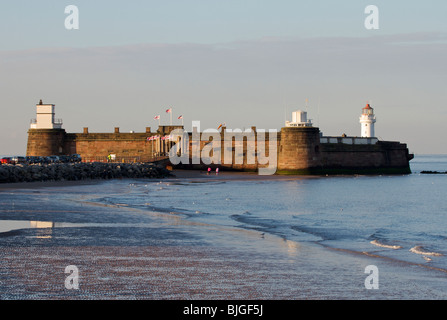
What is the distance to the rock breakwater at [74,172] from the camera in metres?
44.3

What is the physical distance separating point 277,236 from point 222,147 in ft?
178

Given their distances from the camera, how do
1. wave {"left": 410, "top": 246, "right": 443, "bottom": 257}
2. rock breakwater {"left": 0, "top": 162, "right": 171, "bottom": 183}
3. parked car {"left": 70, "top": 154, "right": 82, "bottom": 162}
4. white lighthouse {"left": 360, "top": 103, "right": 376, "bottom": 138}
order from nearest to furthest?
wave {"left": 410, "top": 246, "right": 443, "bottom": 257} → rock breakwater {"left": 0, "top": 162, "right": 171, "bottom": 183} → parked car {"left": 70, "top": 154, "right": 82, "bottom": 162} → white lighthouse {"left": 360, "top": 103, "right": 376, "bottom": 138}

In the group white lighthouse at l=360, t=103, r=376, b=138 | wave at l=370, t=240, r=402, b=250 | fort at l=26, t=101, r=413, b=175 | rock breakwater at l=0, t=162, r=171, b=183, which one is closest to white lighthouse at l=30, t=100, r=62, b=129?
fort at l=26, t=101, r=413, b=175

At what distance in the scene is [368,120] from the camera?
86438mm

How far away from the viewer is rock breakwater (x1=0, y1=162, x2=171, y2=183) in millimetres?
44312

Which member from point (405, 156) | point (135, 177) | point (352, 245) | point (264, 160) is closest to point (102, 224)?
point (352, 245)

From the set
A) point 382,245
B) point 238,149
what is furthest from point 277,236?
point 238,149

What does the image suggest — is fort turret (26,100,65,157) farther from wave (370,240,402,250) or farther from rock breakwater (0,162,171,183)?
wave (370,240,402,250)

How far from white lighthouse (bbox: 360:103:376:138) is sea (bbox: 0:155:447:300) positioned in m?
52.4

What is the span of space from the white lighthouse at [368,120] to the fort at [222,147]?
8.13m

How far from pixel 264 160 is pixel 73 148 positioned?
22.4 meters

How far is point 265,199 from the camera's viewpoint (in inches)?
1505

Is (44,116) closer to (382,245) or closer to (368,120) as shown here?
(368,120)
